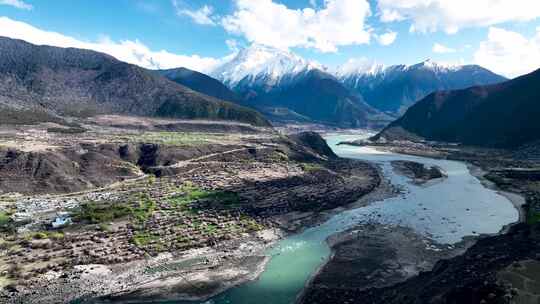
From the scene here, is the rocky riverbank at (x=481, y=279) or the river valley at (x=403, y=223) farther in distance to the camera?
the river valley at (x=403, y=223)

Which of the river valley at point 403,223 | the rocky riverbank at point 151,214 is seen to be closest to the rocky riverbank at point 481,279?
the river valley at point 403,223

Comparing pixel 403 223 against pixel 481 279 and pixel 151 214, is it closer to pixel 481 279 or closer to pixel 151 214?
pixel 481 279

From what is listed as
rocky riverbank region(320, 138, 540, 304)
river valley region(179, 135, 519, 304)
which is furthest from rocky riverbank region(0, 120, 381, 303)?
rocky riverbank region(320, 138, 540, 304)

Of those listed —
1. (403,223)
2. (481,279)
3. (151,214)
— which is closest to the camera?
(481,279)

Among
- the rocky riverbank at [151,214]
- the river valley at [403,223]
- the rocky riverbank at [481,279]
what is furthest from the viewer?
the rocky riverbank at [151,214]

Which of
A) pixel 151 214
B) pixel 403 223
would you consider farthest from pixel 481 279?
pixel 151 214

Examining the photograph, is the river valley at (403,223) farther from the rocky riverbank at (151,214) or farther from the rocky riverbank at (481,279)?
the rocky riverbank at (481,279)

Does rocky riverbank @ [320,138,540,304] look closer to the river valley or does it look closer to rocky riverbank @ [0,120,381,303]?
the river valley

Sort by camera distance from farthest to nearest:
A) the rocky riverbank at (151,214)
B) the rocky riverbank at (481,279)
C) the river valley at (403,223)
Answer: the rocky riverbank at (151,214), the river valley at (403,223), the rocky riverbank at (481,279)

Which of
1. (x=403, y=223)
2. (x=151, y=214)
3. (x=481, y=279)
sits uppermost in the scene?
(x=481, y=279)

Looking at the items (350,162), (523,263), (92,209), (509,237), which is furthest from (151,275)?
(350,162)

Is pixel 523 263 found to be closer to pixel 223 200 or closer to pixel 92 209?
pixel 223 200
